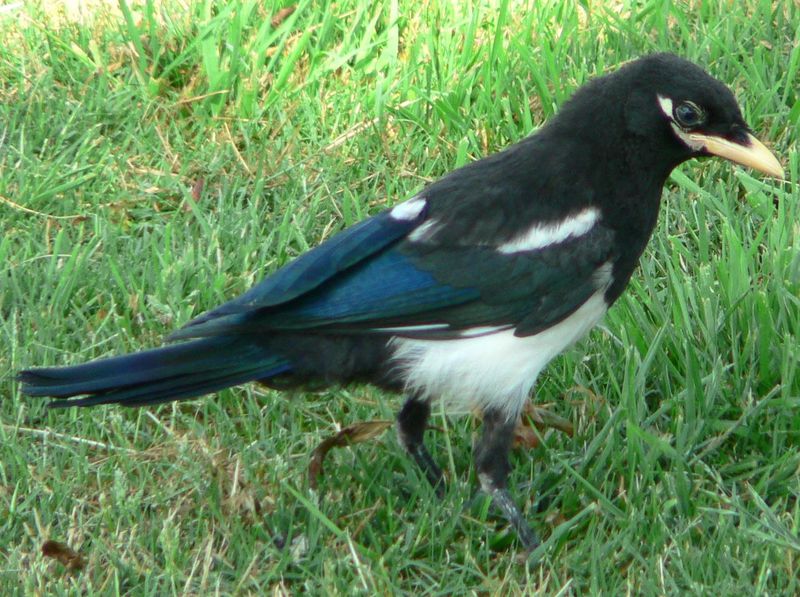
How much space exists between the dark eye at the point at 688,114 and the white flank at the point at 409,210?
2.06 ft

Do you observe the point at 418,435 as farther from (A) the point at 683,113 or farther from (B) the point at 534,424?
(A) the point at 683,113

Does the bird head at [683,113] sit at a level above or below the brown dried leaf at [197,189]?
above

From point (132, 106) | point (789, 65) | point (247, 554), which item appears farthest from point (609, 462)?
point (132, 106)

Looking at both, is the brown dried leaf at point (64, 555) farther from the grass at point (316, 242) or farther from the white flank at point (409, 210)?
the white flank at point (409, 210)

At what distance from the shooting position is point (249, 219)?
14.5 feet

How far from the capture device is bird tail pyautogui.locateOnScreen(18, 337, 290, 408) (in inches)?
124

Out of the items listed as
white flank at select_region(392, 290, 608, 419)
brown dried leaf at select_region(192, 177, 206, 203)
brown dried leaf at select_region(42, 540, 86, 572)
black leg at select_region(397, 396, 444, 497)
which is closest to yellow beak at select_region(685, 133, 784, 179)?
white flank at select_region(392, 290, 608, 419)

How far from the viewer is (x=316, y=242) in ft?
14.4

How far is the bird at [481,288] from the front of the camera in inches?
125

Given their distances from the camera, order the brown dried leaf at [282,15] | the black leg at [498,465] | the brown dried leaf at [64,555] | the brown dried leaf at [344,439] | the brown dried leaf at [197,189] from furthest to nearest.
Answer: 1. the brown dried leaf at [282,15]
2. the brown dried leaf at [197,189]
3. the brown dried leaf at [344,439]
4. the black leg at [498,465]
5. the brown dried leaf at [64,555]

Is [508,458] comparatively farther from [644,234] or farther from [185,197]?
[185,197]

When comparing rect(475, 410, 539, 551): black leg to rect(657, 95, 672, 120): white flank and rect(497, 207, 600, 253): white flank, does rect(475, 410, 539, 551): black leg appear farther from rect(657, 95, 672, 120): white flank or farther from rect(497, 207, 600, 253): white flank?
rect(657, 95, 672, 120): white flank

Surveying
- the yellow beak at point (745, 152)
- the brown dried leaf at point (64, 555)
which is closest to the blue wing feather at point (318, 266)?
the brown dried leaf at point (64, 555)

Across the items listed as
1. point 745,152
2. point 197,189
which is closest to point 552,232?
point 745,152
